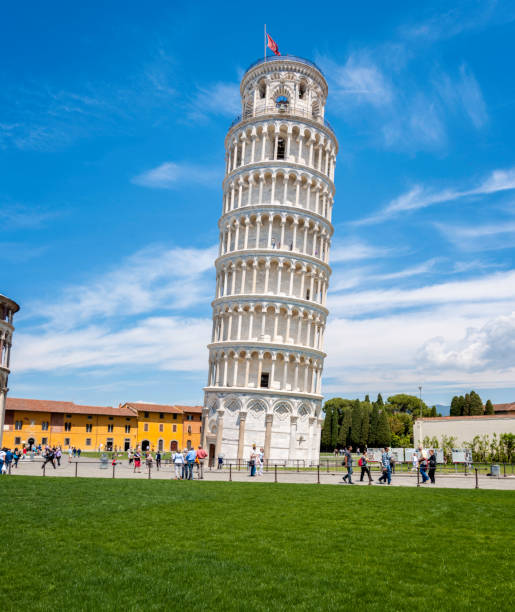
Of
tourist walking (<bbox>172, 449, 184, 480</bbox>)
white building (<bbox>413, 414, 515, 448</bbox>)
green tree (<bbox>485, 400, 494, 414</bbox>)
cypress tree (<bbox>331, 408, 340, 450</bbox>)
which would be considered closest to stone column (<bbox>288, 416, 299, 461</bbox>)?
tourist walking (<bbox>172, 449, 184, 480</bbox>)

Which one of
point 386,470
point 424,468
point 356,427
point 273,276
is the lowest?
point 356,427

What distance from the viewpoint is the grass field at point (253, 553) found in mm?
9000

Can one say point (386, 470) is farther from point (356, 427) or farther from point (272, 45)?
point (356, 427)

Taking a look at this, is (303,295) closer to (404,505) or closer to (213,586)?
(404,505)

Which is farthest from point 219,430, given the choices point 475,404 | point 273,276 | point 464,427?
point 475,404

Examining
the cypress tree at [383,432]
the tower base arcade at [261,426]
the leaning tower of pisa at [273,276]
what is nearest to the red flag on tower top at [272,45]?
the leaning tower of pisa at [273,276]

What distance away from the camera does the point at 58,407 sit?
90.1m

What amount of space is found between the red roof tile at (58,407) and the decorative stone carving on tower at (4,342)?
24.2 m

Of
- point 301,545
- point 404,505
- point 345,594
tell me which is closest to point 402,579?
point 345,594

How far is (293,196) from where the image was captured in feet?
186

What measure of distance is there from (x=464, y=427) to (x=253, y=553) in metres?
60.9

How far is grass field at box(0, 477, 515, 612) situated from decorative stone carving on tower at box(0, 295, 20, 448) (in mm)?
46473

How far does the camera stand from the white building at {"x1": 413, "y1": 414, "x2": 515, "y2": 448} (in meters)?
62.7

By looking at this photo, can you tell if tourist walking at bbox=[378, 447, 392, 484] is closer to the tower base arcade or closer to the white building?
the tower base arcade
